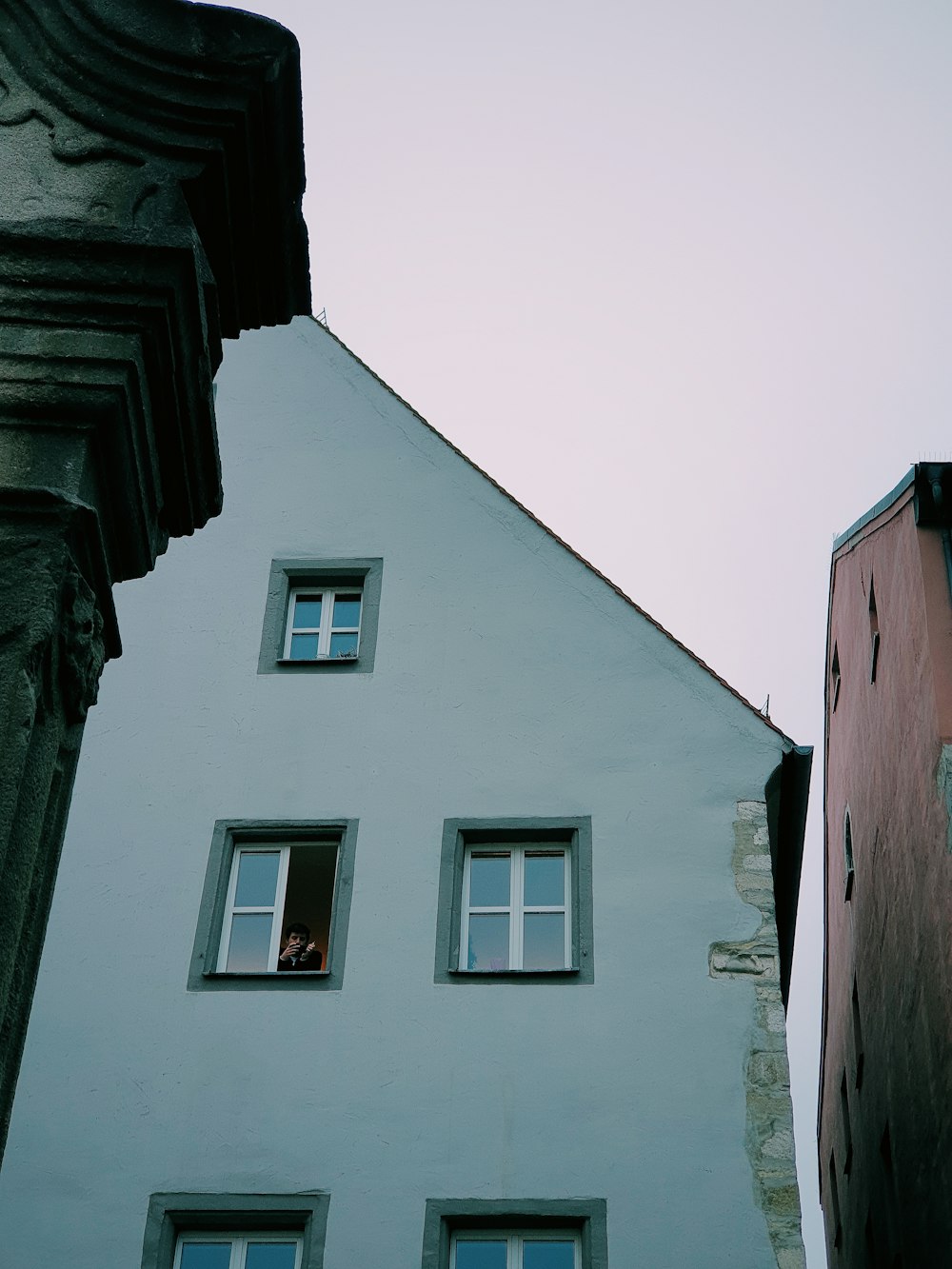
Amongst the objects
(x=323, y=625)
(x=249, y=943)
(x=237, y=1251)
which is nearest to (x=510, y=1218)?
(x=237, y=1251)

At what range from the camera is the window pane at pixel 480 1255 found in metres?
9.57

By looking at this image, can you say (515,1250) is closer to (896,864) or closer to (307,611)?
(307,611)

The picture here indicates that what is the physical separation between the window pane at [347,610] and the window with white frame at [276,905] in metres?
1.98

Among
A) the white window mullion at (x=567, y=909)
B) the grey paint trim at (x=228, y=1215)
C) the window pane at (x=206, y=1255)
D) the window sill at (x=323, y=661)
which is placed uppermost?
the window sill at (x=323, y=661)

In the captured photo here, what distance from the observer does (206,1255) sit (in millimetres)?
9727

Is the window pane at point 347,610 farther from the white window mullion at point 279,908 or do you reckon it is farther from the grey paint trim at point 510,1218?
the grey paint trim at point 510,1218

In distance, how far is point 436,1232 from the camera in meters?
9.53

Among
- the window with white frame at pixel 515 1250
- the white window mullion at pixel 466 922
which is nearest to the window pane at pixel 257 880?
the white window mullion at pixel 466 922

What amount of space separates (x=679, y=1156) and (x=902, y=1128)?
187 inches

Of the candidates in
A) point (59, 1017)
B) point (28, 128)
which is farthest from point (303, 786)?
point (28, 128)

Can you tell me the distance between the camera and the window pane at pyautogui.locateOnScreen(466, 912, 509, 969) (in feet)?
35.2

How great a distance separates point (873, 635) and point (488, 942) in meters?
5.94

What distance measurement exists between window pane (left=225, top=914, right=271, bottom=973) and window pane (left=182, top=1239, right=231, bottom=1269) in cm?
172

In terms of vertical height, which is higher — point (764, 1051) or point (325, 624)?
point (325, 624)
